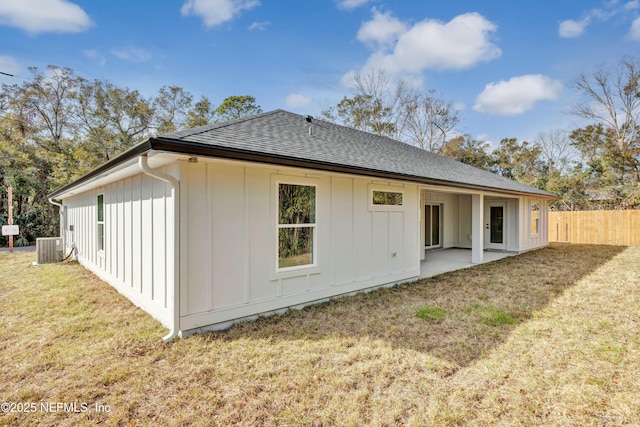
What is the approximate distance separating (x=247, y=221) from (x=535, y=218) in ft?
46.0

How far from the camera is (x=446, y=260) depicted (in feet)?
33.1

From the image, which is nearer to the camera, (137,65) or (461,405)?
(461,405)

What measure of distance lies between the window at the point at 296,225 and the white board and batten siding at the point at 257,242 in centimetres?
12

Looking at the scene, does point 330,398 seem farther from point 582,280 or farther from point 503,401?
point 582,280

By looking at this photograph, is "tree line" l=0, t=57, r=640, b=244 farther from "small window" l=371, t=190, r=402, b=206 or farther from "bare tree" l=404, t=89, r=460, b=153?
"small window" l=371, t=190, r=402, b=206

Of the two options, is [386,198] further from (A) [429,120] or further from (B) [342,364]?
(A) [429,120]

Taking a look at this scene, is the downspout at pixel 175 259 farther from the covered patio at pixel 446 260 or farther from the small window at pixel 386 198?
the covered patio at pixel 446 260

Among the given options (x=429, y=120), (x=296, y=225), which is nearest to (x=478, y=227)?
(x=296, y=225)

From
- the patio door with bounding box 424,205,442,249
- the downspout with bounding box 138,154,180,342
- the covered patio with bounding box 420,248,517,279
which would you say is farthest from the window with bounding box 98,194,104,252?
the patio door with bounding box 424,205,442,249

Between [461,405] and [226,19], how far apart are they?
10.5m

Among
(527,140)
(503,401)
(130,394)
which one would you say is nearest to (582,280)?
(503,401)

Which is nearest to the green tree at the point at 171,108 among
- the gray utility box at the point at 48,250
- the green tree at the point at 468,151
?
the gray utility box at the point at 48,250

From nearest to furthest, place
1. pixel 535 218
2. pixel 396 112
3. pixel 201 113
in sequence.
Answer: pixel 535 218 < pixel 396 112 < pixel 201 113

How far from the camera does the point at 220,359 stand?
11.1 feet
